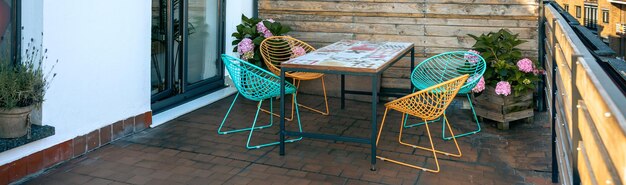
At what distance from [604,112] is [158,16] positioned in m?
4.62

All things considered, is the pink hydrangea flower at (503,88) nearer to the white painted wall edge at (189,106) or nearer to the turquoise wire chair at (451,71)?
the turquoise wire chair at (451,71)

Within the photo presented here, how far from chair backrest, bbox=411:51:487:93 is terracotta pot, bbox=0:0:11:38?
335cm

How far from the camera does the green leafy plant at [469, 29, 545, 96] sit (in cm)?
537

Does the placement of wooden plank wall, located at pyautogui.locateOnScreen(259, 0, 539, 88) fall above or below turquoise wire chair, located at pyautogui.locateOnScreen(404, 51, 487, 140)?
above

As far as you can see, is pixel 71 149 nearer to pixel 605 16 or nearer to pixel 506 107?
pixel 506 107

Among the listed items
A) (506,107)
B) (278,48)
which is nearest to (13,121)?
(278,48)

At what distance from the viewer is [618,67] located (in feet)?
9.78

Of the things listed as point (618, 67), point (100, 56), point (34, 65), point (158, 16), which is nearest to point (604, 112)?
point (618, 67)

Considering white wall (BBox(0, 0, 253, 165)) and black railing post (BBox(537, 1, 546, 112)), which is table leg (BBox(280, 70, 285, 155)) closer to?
white wall (BBox(0, 0, 253, 165))

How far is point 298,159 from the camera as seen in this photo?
14.1 ft

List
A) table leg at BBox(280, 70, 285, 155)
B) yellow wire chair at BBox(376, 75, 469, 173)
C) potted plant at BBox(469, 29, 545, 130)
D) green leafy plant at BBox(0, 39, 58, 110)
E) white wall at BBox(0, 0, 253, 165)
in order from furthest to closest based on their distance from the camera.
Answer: potted plant at BBox(469, 29, 545, 130)
table leg at BBox(280, 70, 285, 155)
yellow wire chair at BBox(376, 75, 469, 173)
white wall at BBox(0, 0, 253, 165)
green leafy plant at BBox(0, 39, 58, 110)

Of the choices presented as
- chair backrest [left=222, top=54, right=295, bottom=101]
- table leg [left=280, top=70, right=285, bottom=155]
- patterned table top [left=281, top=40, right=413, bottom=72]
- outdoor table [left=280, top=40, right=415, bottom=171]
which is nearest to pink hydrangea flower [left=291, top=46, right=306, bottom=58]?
patterned table top [left=281, top=40, right=413, bottom=72]

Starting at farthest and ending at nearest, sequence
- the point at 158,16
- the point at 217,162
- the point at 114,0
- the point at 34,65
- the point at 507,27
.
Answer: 1. the point at 507,27
2. the point at 158,16
3. the point at 114,0
4. the point at 217,162
5. the point at 34,65

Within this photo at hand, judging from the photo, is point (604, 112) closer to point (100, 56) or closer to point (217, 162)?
point (217, 162)
